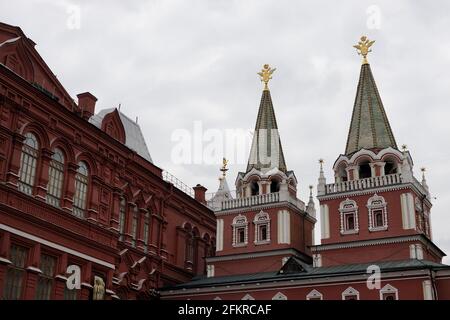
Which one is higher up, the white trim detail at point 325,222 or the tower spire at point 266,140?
the tower spire at point 266,140

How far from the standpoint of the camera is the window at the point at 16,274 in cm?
2852

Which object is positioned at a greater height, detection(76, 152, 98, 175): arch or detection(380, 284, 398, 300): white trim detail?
detection(76, 152, 98, 175): arch

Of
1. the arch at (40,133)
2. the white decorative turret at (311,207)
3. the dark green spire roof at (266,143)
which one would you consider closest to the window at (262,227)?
the dark green spire roof at (266,143)

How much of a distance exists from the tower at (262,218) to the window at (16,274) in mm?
16325

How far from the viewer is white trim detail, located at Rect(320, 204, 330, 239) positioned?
39188 millimetres

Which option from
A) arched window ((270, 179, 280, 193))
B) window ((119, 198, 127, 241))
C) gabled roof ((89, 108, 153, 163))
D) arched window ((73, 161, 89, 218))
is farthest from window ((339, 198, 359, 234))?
arched window ((73, 161, 89, 218))

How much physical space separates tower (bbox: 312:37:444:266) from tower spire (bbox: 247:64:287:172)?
17.7 feet

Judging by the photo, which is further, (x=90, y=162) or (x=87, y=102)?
(x=87, y=102)

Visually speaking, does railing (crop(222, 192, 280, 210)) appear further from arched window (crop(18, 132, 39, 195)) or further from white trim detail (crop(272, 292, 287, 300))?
arched window (crop(18, 132, 39, 195))

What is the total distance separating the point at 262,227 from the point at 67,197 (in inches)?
583

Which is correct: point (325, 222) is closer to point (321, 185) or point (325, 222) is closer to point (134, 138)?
point (321, 185)

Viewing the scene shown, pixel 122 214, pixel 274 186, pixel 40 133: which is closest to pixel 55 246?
pixel 40 133

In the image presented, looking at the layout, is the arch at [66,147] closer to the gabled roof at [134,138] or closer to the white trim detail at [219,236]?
the gabled roof at [134,138]

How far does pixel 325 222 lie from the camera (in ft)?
129
